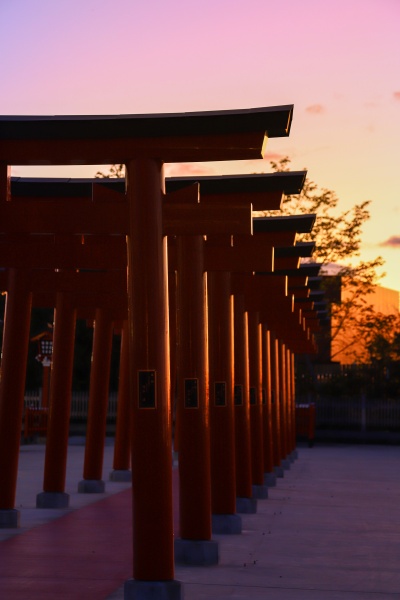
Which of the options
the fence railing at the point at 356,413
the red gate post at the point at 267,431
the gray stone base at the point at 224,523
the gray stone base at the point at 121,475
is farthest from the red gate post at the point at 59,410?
the fence railing at the point at 356,413

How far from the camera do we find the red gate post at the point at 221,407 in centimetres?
1484

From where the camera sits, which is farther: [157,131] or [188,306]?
[188,306]

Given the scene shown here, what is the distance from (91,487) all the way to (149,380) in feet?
37.2

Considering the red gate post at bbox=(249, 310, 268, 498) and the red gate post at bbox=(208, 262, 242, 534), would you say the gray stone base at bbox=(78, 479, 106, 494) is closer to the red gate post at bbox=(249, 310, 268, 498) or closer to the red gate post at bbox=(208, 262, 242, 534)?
the red gate post at bbox=(249, 310, 268, 498)

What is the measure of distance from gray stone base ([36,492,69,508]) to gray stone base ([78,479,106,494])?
112 inches

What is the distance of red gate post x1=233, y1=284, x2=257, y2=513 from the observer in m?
17.5

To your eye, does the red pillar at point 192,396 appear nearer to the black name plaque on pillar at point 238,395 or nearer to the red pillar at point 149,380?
the red pillar at point 149,380

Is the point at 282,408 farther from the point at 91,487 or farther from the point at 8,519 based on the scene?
the point at 8,519

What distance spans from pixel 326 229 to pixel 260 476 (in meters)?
28.1

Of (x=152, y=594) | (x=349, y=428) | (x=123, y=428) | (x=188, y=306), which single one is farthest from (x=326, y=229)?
(x=152, y=594)

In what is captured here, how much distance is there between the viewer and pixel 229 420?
15.1 meters

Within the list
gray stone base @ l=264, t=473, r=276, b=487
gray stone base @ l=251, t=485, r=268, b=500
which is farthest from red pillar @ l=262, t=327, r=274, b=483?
gray stone base @ l=251, t=485, r=268, b=500

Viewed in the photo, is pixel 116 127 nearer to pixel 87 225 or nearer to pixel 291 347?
pixel 87 225

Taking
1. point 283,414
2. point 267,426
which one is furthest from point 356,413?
point 267,426
